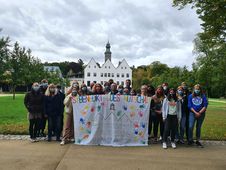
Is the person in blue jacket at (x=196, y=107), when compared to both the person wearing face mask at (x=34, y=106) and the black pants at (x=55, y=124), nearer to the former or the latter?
the black pants at (x=55, y=124)

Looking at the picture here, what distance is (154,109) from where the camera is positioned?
957 centimetres

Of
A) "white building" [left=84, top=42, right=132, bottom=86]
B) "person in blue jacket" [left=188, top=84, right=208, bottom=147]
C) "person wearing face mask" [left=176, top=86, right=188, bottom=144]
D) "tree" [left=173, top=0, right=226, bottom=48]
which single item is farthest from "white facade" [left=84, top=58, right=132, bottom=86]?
"person in blue jacket" [left=188, top=84, right=208, bottom=147]

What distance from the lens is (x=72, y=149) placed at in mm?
8219

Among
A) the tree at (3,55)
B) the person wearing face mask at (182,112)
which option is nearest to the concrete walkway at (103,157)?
the person wearing face mask at (182,112)

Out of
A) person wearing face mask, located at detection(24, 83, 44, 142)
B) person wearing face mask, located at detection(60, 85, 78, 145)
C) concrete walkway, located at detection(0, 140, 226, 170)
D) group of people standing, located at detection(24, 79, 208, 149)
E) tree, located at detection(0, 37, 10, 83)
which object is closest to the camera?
concrete walkway, located at detection(0, 140, 226, 170)

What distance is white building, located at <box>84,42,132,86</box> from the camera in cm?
10450

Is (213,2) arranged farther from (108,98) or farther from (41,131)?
(41,131)

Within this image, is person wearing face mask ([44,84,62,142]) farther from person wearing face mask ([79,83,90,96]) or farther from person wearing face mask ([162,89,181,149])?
person wearing face mask ([162,89,181,149])

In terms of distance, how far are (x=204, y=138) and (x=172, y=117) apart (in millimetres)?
2109

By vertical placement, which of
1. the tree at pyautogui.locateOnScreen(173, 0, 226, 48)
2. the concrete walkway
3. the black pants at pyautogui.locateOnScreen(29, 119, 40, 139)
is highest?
the tree at pyautogui.locateOnScreen(173, 0, 226, 48)

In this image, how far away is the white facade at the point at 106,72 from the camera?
104 meters

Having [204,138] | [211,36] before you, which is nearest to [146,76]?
[211,36]

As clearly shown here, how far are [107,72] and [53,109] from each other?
9626cm

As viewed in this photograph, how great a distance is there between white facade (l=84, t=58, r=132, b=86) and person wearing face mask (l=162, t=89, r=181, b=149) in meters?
94.2
